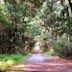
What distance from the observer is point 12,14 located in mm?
39250

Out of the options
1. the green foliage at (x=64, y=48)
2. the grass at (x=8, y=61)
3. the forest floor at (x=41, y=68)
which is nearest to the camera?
the grass at (x=8, y=61)

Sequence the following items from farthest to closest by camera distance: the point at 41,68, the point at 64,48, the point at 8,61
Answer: the point at 64,48 < the point at 8,61 < the point at 41,68

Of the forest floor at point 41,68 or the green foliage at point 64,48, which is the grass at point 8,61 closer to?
the forest floor at point 41,68

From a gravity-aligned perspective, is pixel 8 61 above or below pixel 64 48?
above

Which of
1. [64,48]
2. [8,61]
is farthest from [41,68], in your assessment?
[64,48]

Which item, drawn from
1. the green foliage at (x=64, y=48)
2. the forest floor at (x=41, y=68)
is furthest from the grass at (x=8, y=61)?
the green foliage at (x=64, y=48)

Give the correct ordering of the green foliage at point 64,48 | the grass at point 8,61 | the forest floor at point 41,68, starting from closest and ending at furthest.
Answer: the grass at point 8,61, the forest floor at point 41,68, the green foliage at point 64,48

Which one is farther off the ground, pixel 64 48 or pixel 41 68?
pixel 64 48

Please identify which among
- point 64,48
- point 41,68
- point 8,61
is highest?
point 8,61

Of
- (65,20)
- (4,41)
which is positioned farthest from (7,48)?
(65,20)

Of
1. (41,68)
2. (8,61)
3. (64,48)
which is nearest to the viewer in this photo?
(41,68)

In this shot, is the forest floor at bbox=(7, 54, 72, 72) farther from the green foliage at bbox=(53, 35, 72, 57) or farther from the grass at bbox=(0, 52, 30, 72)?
the green foliage at bbox=(53, 35, 72, 57)

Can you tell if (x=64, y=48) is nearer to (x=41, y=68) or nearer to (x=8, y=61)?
(x=8, y=61)

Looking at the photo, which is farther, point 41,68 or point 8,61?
point 8,61
